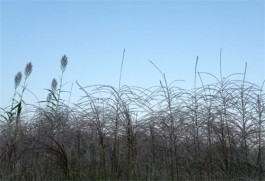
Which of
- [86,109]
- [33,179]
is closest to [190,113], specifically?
[86,109]

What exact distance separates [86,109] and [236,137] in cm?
225

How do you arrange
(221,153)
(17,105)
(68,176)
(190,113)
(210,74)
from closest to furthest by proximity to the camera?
(68,176) < (221,153) < (190,113) < (210,74) < (17,105)

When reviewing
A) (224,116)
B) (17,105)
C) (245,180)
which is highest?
(17,105)

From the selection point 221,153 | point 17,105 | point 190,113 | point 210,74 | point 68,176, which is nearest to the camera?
point 68,176

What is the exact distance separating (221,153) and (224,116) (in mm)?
581

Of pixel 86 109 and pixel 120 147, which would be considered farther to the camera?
→ pixel 86 109

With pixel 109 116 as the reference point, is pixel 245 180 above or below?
below

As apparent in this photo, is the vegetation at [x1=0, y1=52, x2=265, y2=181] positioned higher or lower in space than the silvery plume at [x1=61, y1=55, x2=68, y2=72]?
lower

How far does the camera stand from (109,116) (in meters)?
5.70

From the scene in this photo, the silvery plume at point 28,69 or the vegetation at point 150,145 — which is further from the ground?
the silvery plume at point 28,69

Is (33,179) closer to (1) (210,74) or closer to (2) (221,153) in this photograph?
(2) (221,153)

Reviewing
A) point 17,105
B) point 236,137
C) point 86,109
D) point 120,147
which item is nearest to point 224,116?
point 236,137

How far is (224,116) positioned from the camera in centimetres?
561

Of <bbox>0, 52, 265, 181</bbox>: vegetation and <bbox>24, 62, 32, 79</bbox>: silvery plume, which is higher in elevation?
<bbox>24, 62, 32, 79</bbox>: silvery plume
